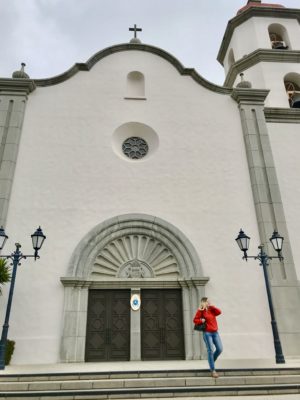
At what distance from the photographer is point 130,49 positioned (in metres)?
15.0

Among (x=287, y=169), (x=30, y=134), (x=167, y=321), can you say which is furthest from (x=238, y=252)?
(x=30, y=134)

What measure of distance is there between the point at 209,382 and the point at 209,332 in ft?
3.05

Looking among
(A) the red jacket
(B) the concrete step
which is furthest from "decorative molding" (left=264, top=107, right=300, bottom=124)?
(B) the concrete step

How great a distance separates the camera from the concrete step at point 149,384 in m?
5.70

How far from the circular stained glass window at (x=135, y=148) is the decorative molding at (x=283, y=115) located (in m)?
5.69

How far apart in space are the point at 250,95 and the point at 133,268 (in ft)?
29.6

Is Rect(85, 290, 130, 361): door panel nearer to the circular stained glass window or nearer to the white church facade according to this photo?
the white church facade

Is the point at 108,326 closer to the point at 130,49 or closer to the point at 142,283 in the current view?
the point at 142,283

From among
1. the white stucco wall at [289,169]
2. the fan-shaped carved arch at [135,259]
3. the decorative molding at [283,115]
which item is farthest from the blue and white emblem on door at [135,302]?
the decorative molding at [283,115]

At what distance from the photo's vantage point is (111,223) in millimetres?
11383

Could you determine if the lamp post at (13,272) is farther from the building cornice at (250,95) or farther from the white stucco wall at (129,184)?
the building cornice at (250,95)

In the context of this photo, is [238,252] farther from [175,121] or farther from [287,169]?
[175,121]

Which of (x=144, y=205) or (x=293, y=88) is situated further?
(x=293, y=88)

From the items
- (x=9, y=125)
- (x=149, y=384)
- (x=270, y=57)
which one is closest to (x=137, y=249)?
(x=149, y=384)
